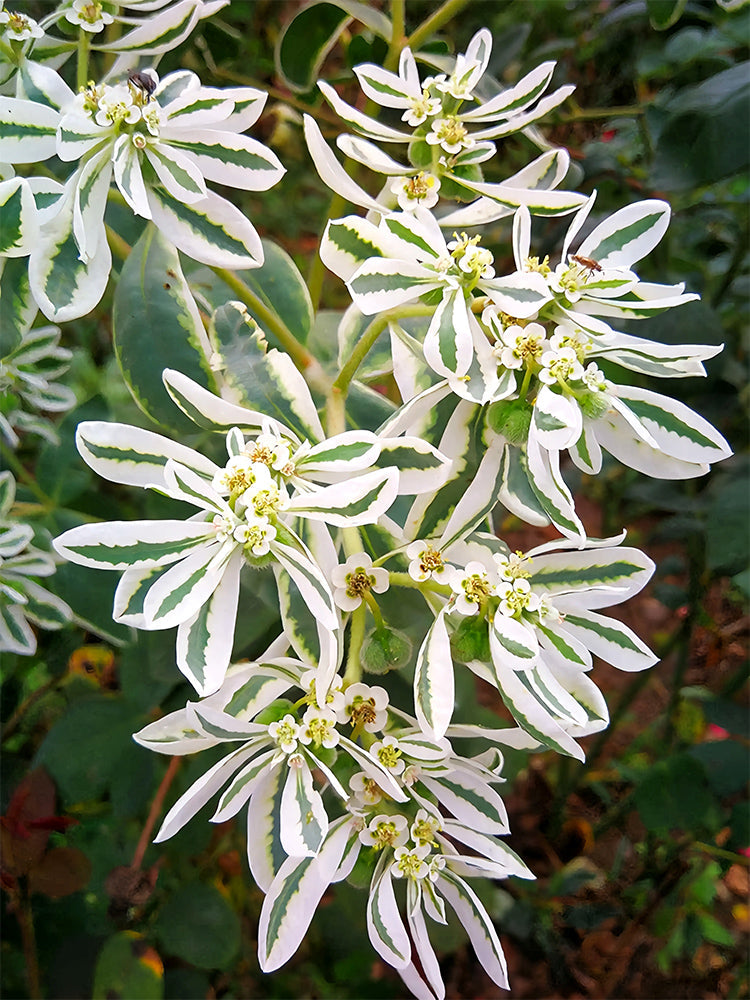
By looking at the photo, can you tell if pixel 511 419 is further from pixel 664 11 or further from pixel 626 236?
pixel 664 11

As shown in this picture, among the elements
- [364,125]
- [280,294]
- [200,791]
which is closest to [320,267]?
[280,294]

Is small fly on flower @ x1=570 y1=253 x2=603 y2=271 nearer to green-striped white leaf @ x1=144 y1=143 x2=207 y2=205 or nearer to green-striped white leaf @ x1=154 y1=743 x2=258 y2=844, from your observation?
green-striped white leaf @ x1=144 y1=143 x2=207 y2=205

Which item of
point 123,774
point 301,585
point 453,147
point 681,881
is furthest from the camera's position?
point 681,881

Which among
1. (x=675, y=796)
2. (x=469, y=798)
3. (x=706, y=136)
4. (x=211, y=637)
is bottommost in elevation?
(x=675, y=796)

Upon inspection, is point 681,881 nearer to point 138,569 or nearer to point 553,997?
point 553,997

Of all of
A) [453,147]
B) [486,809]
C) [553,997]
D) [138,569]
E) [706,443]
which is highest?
[453,147]

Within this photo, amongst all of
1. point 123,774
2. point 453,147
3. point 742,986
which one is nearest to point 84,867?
point 123,774

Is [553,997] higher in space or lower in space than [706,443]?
lower
